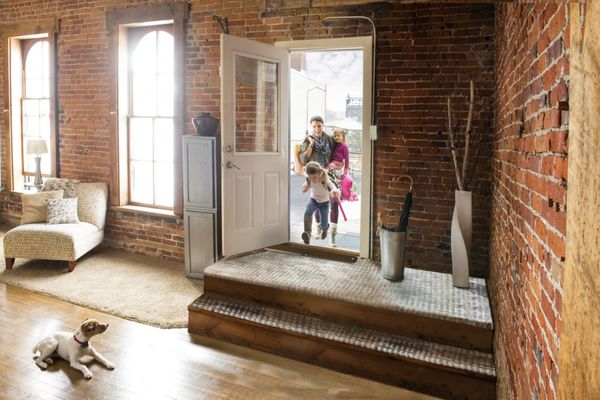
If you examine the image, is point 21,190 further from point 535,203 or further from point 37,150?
point 535,203

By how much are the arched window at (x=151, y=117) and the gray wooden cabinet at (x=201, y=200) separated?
0.88 metres

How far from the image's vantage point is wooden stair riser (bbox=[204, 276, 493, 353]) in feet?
10.4

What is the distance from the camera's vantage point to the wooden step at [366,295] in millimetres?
3227

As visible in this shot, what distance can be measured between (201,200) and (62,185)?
2.25 m

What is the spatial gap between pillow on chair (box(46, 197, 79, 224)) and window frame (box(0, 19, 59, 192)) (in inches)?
43.7

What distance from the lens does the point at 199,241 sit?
5.15 meters

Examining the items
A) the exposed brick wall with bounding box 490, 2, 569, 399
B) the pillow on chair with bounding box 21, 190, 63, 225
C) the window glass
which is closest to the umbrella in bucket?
Answer: the exposed brick wall with bounding box 490, 2, 569, 399

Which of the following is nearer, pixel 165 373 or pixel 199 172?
pixel 165 373

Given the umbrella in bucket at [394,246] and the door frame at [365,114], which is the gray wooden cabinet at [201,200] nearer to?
the door frame at [365,114]

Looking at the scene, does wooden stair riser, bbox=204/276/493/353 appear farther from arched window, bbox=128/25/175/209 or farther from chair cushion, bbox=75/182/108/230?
chair cushion, bbox=75/182/108/230

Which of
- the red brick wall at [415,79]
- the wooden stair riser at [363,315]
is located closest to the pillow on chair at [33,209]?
the red brick wall at [415,79]

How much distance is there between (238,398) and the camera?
117 inches

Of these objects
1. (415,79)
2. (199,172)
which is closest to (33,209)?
(199,172)

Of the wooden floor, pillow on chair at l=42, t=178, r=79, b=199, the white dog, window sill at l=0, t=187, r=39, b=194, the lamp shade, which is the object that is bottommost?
the wooden floor
